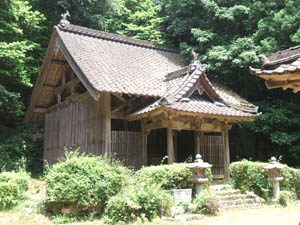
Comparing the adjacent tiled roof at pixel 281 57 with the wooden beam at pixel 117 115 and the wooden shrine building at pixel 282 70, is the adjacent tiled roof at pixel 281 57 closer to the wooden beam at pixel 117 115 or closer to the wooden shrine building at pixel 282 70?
the wooden shrine building at pixel 282 70

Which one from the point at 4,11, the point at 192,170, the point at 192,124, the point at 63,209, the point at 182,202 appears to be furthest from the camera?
the point at 4,11

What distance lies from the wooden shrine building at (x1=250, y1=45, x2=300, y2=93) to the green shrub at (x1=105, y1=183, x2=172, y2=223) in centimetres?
472

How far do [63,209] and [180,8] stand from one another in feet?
50.4

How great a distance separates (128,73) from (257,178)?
641 centimetres

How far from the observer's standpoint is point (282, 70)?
4.02 m

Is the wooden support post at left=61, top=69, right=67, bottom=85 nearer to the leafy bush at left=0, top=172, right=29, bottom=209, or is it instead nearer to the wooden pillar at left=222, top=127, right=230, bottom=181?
the leafy bush at left=0, top=172, right=29, bottom=209

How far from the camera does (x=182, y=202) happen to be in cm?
907

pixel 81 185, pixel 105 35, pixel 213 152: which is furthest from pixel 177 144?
pixel 81 185

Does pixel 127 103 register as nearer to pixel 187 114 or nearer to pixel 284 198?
pixel 187 114

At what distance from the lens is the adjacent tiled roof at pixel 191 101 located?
36.6 ft

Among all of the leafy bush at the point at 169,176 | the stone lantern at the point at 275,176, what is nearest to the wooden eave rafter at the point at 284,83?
the leafy bush at the point at 169,176

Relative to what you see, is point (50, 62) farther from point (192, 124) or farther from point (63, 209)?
point (63, 209)

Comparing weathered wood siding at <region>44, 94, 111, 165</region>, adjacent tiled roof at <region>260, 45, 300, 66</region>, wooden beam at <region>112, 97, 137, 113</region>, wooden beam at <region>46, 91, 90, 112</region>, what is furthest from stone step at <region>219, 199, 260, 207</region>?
wooden beam at <region>46, 91, 90, 112</region>

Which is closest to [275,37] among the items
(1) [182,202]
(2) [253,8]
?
(2) [253,8]
